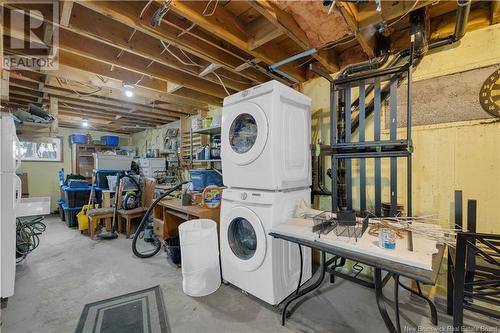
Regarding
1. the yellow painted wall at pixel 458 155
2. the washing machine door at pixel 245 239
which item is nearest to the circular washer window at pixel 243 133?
the washing machine door at pixel 245 239

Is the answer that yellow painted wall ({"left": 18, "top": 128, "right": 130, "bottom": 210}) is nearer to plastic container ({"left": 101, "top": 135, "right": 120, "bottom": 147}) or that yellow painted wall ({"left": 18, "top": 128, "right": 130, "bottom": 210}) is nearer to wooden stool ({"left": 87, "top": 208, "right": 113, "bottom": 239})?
plastic container ({"left": 101, "top": 135, "right": 120, "bottom": 147})

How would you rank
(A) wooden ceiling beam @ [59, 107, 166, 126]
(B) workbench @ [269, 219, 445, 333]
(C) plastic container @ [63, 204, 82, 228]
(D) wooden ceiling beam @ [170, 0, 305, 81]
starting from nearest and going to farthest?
(B) workbench @ [269, 219, 445, 333] < (D) wooden ceiling beam @ [170, 0, 305, 81] < (C) plastic container @ [63, 204, 82, 228] < (A) wooden ceiling beam @ [59, 107, 166, 126]

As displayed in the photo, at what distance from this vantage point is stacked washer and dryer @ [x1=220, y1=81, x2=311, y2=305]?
1862mm

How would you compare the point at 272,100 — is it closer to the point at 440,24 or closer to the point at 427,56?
the point at 427,56

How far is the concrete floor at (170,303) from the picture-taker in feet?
5.55

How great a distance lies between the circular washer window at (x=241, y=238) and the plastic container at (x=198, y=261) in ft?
0.65

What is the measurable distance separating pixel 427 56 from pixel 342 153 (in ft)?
3.91

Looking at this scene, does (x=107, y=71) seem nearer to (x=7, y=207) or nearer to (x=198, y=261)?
(x=7, y=207)

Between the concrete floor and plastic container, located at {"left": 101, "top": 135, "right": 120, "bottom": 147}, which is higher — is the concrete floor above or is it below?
below

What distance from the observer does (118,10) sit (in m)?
1.63

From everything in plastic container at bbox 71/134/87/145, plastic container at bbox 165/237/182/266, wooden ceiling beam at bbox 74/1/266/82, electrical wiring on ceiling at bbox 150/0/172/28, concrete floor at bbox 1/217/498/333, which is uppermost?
wooden ceiling beam at bbox 74/1/266/82

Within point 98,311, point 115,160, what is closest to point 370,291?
point 98,311

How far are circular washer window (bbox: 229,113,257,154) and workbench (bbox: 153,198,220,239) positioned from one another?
87cm

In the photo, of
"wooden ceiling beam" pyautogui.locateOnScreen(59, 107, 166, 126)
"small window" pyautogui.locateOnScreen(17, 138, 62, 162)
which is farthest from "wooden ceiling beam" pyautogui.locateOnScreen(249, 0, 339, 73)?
"small window" pyautogui.locateOnScreen(17, 138, 62, 162)
